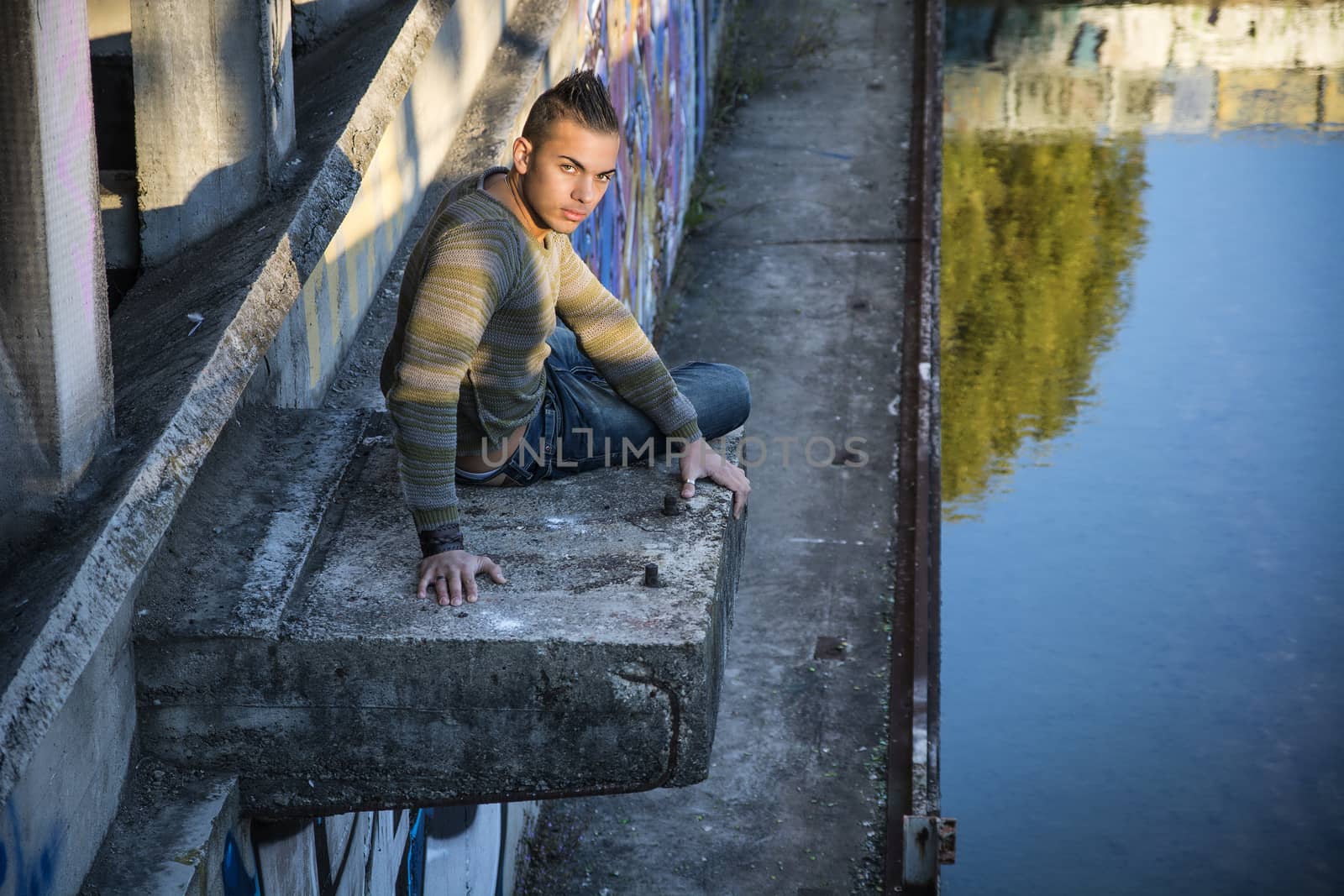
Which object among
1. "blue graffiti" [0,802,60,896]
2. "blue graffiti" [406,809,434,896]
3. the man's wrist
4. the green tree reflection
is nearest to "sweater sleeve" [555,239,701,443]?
the man's wrist

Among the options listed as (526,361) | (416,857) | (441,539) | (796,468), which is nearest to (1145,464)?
(796,468)

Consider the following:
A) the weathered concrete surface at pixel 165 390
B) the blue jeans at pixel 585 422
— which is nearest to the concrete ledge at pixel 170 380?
the weathered concrete surface at pixel 165 390

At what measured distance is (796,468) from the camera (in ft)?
29.9

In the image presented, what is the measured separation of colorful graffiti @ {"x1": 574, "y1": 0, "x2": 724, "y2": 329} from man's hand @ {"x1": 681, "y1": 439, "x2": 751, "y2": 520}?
345 centimetres

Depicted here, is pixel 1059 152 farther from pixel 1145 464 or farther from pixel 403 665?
pixel 403 665

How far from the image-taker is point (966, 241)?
13.6 meters

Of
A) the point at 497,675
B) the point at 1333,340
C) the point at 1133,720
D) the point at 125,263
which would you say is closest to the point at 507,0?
the point at 125,263

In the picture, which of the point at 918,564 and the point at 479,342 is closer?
the point at 479,342

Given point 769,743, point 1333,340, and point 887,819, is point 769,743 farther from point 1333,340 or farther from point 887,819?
point 1333,340

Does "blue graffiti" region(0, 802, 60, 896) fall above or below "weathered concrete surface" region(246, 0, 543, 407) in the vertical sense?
below

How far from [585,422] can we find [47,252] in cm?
135

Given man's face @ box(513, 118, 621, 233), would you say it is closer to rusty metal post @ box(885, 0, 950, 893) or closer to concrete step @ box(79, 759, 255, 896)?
concrete step @ box(79, 759, 255, 896)

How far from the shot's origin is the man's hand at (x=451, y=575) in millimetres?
2734

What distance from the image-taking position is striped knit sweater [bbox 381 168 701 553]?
282 cm
